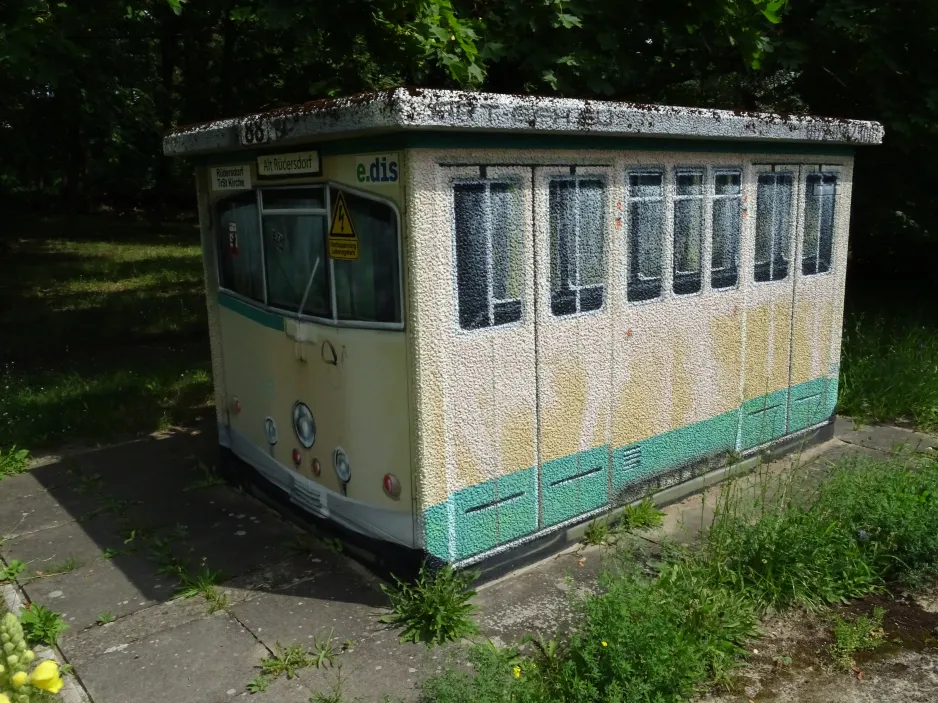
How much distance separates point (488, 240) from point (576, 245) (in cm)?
64

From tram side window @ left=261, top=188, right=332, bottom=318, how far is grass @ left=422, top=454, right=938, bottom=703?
78.2 inches

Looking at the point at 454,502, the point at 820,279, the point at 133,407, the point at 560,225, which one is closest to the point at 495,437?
the point at 454,502

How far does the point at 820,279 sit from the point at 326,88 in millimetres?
4779

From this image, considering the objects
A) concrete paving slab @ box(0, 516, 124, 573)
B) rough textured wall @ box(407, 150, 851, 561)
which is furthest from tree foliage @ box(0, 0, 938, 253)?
concrete paving slab @ box(0, 516, 124, 573)

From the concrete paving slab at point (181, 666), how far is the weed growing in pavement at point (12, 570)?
3.73ft

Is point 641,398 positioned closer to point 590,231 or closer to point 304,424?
point 590,231

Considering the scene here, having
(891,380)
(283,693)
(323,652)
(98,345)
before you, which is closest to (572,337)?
(323,652)

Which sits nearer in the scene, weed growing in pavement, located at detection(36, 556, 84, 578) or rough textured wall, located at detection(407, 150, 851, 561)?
rough textured wall, located at detection(407, 150, 851, 561)

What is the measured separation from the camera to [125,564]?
4707 millimetres

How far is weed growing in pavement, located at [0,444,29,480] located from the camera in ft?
20.4

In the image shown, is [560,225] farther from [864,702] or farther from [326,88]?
[326,88]

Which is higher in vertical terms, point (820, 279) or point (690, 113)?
point (690, 113)

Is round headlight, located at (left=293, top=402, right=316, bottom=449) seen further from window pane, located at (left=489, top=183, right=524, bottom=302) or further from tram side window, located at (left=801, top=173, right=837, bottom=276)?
tram side window, located at (left=801, top=173, right=837, bottom=276)

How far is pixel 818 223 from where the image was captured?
6164 millimetres
